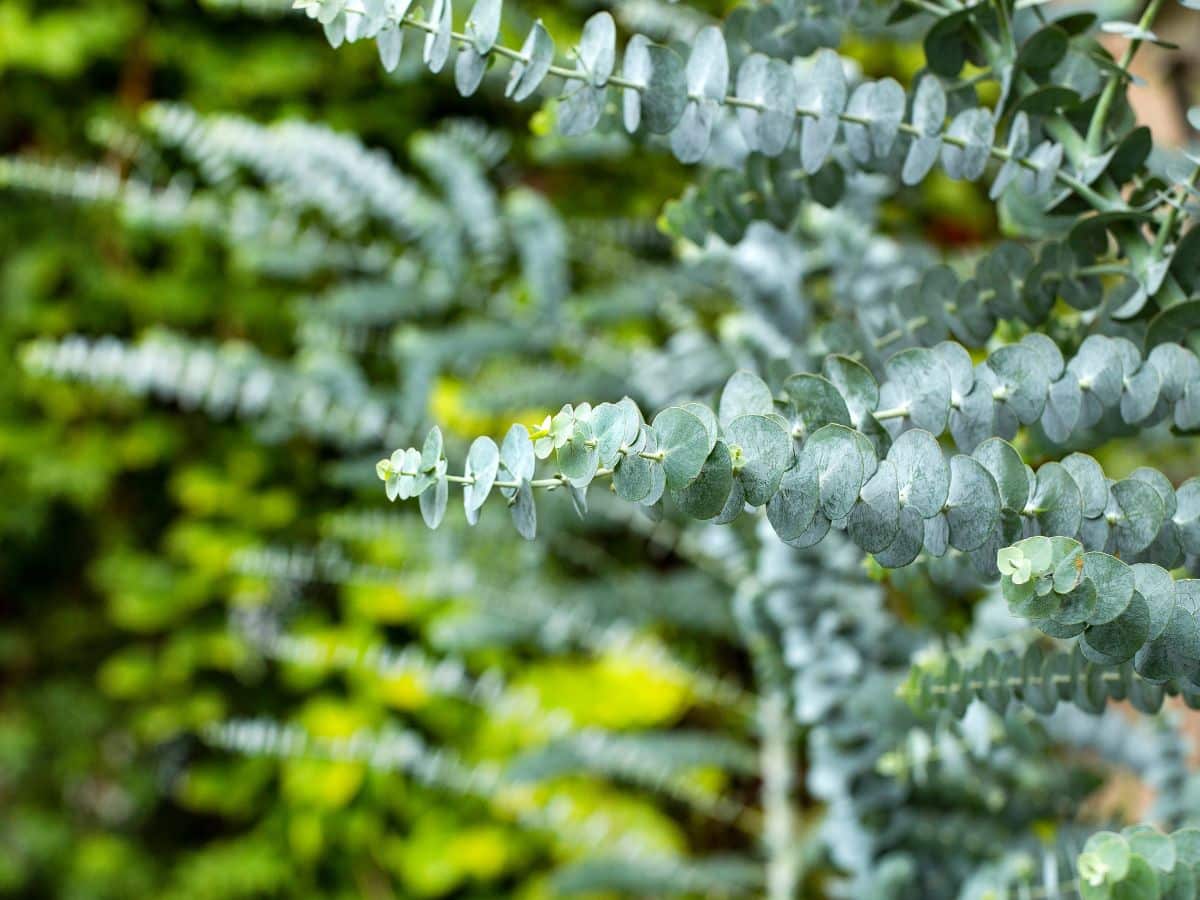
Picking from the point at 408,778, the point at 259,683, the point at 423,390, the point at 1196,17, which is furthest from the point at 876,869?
the point at 1196,17

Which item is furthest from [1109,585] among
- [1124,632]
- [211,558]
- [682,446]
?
[211,558]

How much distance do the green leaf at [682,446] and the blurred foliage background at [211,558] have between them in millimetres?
1125

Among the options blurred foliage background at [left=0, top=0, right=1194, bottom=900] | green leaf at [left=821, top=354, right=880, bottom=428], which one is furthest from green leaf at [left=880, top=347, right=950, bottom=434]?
blurred foliage background at [left=0, top=0, right=1194, bottom=900]

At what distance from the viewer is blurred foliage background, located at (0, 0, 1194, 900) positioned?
1.50 m

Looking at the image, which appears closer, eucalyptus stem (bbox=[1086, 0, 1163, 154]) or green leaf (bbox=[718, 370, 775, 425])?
green leaf (bbox=[718, 370, 775, 425])

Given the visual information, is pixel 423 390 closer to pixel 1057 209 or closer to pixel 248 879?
pixel 1057 209

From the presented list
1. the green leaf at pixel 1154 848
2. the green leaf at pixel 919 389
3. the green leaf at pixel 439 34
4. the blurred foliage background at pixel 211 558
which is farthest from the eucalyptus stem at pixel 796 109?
the blurred foliage background at pixel 211 558

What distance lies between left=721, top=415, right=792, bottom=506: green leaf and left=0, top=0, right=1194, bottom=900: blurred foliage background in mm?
1118

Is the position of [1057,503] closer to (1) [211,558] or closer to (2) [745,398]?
(2) [745,398]

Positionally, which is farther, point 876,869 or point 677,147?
point 876,869

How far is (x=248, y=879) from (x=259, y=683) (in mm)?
265

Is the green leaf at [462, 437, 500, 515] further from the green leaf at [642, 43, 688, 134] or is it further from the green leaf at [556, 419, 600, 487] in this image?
the green leaf at [642, 43, 688, 134]

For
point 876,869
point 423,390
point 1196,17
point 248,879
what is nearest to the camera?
point 876,869

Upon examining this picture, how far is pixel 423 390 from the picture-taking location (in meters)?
1.04
